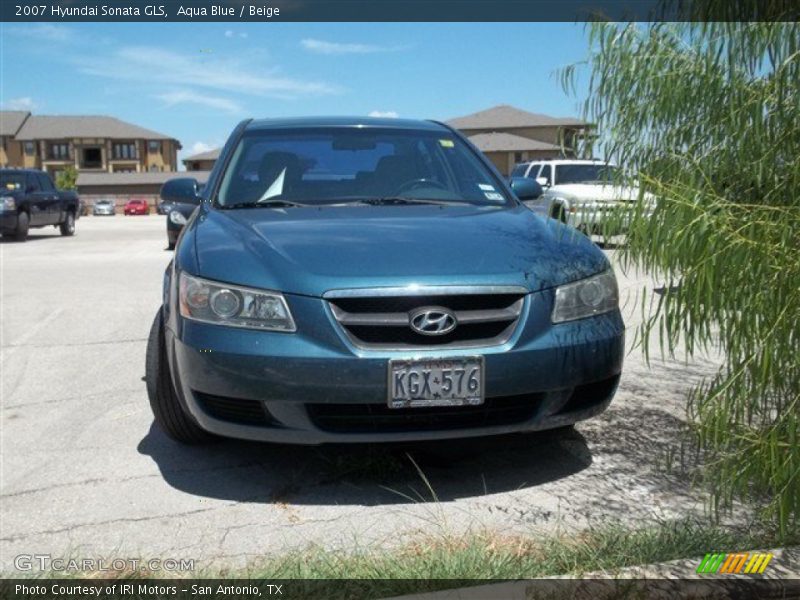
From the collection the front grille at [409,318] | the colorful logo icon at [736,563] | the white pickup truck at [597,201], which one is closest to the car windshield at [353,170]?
the front grille at [409,318]

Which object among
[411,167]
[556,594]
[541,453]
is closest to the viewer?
[556,594]

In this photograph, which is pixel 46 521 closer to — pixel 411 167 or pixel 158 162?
pixel 411 167

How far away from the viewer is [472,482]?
3.38 meters

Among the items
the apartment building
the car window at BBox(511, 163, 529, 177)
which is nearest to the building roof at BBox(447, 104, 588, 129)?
the car window at BBox(511, 163, 529, 177)

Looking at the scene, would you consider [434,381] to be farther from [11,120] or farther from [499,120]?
[11,120]

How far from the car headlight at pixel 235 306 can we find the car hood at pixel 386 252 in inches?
1.6

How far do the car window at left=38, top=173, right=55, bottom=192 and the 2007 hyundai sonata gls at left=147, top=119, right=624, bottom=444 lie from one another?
1932 cm

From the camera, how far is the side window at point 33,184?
65.8 feet

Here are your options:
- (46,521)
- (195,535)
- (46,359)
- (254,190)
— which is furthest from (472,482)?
(46,359)

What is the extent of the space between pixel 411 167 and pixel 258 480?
204 centimetres

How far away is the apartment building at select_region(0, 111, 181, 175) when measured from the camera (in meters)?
91.1

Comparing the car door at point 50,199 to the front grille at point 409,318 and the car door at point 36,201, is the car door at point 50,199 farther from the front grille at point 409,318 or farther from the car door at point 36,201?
the front grille at point 409,318

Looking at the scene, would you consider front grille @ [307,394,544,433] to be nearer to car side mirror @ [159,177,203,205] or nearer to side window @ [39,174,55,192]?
car side mirror @ [159,177,203,205]

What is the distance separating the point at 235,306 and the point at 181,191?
209 centimetres
